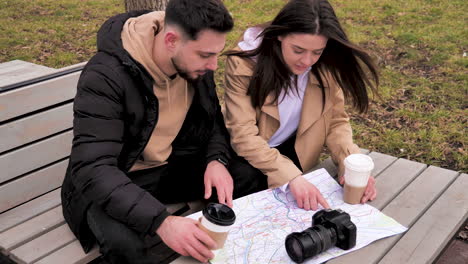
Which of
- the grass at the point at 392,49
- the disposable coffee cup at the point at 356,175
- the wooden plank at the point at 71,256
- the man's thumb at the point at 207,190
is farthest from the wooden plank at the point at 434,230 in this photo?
the grass at the point at 392,49

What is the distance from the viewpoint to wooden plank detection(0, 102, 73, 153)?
2553 millimetres

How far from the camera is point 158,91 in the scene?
2.43 meters

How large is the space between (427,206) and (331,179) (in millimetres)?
462

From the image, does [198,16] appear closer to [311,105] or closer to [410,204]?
[311,105]

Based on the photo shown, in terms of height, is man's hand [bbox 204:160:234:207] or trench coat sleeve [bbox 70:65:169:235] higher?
trench coat sleeve [bbox 70:65:169:235]

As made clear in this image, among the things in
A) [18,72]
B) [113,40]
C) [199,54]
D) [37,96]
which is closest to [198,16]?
[199,54]

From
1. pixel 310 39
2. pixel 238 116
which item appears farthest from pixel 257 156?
pixel 310 39

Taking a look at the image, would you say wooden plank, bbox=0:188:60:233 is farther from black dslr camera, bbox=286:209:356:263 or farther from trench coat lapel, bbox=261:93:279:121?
black dslr camera, bbox=286:209:356:263

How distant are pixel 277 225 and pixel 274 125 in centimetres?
76

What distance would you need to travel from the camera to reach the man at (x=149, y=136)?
200 cm

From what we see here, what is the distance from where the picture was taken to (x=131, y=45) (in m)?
2.27

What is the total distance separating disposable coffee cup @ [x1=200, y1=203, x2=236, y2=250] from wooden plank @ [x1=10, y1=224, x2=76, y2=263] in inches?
31.8

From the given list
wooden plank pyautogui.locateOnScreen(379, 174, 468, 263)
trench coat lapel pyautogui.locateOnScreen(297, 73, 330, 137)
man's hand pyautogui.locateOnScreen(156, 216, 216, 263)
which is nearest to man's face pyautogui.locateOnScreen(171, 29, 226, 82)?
trench coat lapel pyautogui.locateOnScreen(297, 73, 330, 137)

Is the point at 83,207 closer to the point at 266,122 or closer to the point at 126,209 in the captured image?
the point at 126,209
